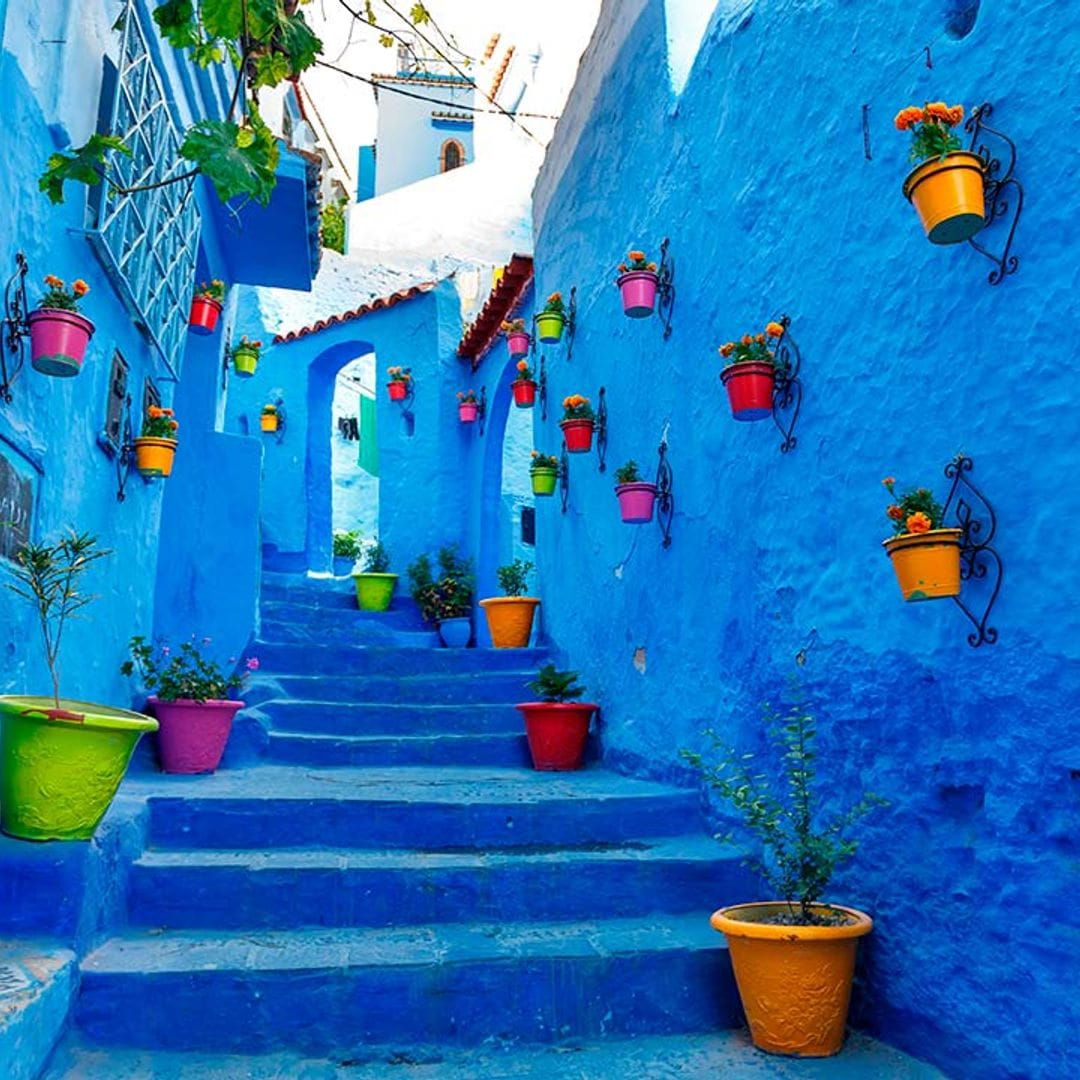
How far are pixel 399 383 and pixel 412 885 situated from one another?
847 centimetres

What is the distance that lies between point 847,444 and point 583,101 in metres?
4.37

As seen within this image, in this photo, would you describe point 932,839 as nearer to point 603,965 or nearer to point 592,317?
point 603,965

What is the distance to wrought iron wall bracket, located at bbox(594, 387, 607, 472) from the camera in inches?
238

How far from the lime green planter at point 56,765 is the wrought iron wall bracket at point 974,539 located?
2.32 m

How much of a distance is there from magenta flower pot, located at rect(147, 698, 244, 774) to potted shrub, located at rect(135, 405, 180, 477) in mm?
1154

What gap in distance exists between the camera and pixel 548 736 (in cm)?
542

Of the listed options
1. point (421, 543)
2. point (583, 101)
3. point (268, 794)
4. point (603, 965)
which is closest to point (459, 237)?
point (421, 543)

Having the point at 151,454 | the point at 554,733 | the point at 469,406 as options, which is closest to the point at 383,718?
the point at 554,733

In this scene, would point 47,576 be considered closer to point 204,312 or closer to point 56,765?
point 56,765

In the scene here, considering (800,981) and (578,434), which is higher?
(578,434)

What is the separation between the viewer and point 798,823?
3.16 m

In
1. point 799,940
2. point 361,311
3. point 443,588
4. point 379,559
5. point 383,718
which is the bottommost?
point 799,940

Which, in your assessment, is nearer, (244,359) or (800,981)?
(800,981)

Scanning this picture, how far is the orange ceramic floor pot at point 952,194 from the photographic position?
2607 mm
